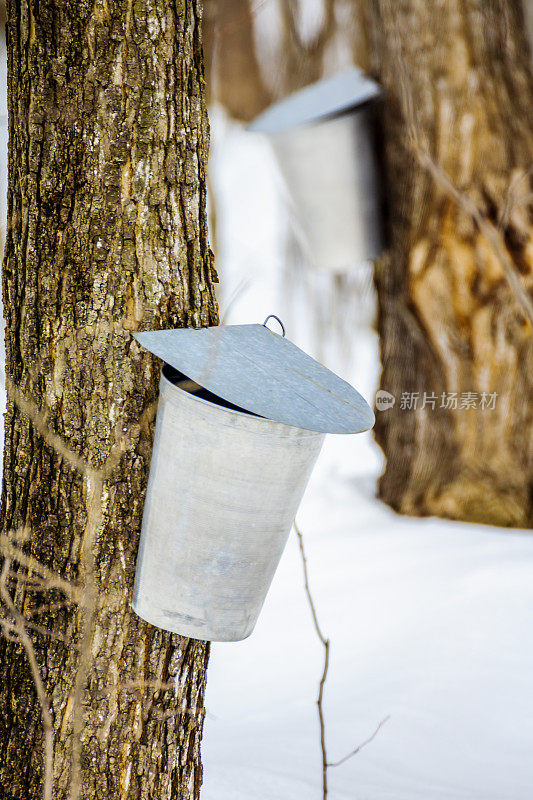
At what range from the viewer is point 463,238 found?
2.92 meters

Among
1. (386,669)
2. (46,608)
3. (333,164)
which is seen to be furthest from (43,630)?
(333,164)

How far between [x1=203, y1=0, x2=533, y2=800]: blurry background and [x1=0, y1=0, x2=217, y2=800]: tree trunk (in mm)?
486

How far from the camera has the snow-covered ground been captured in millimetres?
1683

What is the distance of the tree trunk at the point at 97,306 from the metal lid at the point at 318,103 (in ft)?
4.94

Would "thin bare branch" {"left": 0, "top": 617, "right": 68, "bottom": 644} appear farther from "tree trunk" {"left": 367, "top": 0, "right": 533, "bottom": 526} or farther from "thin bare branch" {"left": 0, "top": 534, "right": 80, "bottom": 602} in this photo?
"tree trunk" {"left": 367, "top": 0, "right": 533, "bottom": 526}

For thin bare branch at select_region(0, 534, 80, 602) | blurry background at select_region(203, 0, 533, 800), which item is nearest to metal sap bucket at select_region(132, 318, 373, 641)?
thin bare branch at select_region(0, 534, 80, 602)

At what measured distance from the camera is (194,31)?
124cm

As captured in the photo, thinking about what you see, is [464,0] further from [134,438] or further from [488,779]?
[488,779]

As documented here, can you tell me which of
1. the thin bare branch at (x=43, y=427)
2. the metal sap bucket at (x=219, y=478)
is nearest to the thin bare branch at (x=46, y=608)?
the metal sap bucket at (x=219, y=478)

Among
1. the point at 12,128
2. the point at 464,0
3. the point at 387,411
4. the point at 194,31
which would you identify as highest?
the point at 464,0

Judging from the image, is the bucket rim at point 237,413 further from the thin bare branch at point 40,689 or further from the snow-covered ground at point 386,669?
the thin bare branch at point 40,689

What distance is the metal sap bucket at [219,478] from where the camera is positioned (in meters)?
1.07

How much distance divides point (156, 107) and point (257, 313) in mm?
7221

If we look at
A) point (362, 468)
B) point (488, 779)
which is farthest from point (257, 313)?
point (488, 779)
